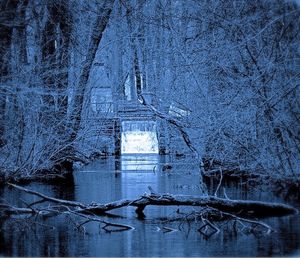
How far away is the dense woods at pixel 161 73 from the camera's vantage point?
30.7 feet

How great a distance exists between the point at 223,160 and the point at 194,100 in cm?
111

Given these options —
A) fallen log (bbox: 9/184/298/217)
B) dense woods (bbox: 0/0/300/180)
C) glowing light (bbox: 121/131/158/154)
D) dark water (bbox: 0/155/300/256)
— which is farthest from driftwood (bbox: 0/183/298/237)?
glowing light (bbox: 121/131/158/154)

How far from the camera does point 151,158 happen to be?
12906mm

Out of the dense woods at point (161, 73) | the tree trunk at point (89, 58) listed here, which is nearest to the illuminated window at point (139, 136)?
the dense woods at point (161, 73)

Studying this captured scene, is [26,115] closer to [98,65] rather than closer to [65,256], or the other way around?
[98,65]

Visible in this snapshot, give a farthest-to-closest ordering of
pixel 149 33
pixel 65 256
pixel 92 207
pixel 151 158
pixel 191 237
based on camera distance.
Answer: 1. pixel 151 158
2. pixel 149 33
3. pixel 92 207
4. pixel 191 237
5. pixel 65 256

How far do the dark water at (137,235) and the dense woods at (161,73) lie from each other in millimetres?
739

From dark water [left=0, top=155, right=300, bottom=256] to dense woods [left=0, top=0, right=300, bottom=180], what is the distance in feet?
2.43

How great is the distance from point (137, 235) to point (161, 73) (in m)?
3.74

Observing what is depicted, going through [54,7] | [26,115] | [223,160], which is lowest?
[223,160]

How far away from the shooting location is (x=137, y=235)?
25.8 ft

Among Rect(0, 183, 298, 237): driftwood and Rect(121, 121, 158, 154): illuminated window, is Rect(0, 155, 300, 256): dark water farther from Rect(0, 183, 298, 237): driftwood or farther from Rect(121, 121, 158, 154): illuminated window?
Rect(121, 121, 158, 154): illuminated window

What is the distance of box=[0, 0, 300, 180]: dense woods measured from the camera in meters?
9.34

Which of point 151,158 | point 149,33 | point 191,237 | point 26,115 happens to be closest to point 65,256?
point 191,237
